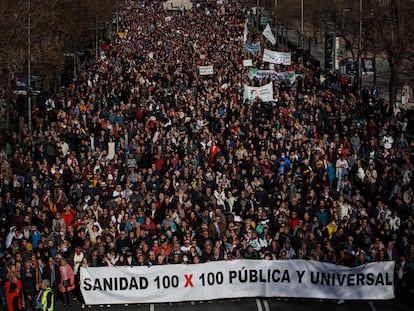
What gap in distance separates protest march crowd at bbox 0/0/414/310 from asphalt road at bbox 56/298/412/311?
20.5 inches

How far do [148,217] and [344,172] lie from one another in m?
6.84

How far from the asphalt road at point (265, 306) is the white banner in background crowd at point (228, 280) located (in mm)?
165

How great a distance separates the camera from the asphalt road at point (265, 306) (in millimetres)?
19500

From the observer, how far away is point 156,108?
35.3 metres

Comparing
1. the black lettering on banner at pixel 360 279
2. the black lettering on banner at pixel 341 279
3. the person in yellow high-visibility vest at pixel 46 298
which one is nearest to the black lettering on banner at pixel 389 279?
the black lettering on banner at pixel 360 279

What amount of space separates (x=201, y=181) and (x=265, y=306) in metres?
6.35

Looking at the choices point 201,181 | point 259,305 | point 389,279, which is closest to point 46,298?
point 259,305

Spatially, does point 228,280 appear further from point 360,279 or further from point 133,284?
point 360,279

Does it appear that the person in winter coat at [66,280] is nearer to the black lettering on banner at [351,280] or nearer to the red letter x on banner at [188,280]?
the red letter x on banner at [188,280]

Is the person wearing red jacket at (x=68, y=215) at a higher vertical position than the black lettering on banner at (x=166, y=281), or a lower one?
higher

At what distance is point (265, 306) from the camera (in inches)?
774

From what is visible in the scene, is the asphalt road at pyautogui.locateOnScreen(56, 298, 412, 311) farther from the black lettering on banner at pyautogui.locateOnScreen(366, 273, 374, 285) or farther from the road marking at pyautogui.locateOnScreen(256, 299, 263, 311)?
the black lettering on banner at pyautogui.locateOnScreen(366, 273, 374, 285)

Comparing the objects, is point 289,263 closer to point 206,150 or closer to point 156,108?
point 206,150

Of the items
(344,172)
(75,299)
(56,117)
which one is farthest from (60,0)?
(75,299)
